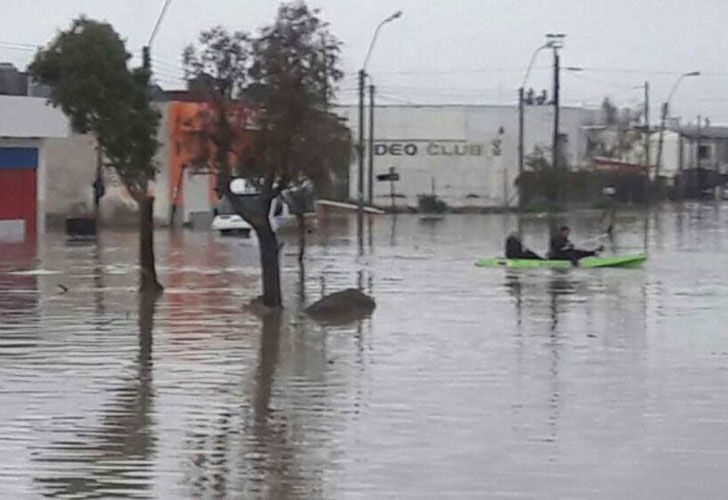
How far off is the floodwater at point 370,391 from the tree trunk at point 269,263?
1.50 ft

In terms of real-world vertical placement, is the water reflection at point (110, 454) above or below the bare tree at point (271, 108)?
below

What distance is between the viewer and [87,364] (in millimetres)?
20219

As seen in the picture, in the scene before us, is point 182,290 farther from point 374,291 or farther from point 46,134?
point 46,134

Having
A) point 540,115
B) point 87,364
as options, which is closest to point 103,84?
point 87,364

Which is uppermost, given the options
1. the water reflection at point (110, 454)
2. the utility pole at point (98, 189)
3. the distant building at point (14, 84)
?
the distant building at point (14, 84)

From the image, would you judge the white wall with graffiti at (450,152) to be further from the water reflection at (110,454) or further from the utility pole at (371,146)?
the water reflection at (110,454)

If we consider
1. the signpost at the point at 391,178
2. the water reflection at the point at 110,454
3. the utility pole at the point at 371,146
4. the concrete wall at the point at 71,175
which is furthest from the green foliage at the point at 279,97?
the signpost at the point at 391,178

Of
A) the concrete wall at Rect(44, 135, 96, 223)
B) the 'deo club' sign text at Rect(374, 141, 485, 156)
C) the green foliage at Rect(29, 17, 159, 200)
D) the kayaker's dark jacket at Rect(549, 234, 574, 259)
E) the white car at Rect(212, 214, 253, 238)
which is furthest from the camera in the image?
the 'deo club' sign text at Rect(374, 141, 485, 156)

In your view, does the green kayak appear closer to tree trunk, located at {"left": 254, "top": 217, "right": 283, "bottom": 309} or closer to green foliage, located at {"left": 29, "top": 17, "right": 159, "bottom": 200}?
green foliage, located at {"left": 29, "top": 17, "right": 159, "bottom": 200}

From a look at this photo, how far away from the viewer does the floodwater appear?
1301cm

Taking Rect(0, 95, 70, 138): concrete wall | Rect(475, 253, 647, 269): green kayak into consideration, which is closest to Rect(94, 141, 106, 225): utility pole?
Rect(0, 95, 70, 138): concrete wall

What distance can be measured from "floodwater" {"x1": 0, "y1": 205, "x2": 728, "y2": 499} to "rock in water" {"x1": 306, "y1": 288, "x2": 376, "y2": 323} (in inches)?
17.1

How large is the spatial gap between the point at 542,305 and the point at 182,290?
7242mm

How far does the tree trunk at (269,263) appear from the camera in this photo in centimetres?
2833
